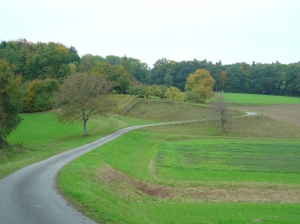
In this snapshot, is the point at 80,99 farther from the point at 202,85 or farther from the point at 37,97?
the point at 202,85

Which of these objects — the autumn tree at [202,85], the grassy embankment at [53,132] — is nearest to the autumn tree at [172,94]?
the autumn tree at [202,85]

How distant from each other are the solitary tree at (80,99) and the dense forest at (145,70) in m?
42.8

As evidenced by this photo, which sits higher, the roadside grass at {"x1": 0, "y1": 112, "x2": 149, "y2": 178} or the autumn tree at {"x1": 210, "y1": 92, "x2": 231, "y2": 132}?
the autumn tree at {"x1": 210, "y1": 92, "x2": 231, "y2": 132}

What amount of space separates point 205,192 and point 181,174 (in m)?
6.43

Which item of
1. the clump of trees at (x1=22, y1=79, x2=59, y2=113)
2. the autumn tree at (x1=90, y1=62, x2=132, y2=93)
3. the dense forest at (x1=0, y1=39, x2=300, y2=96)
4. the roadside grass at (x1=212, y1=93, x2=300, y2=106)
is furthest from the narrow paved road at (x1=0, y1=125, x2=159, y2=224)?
the roadside grass at (x1=212, y1=93, x2=300, y2=106)

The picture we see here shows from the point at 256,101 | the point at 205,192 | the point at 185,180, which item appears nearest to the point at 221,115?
the point at 185,180

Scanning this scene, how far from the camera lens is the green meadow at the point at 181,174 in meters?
16.0

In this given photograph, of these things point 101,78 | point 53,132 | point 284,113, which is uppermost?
point 101,78

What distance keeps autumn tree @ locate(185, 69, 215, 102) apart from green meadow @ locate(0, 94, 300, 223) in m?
33.1

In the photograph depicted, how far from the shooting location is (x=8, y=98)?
36.2 metres

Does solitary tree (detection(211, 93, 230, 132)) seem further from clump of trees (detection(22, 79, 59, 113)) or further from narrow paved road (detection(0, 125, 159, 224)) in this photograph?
narrow paved road (detection(0, 125, 159, 224))

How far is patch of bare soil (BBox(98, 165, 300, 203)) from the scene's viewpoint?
2097 centimetres

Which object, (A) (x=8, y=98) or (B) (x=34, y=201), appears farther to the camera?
(A) (x=8, y=98)

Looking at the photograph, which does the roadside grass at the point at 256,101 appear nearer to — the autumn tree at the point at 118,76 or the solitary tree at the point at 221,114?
the autumn tree at the point at 118,76
